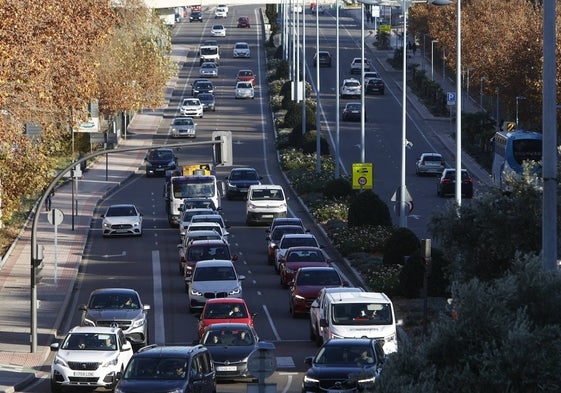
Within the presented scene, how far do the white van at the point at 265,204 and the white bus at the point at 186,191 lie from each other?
147 cm

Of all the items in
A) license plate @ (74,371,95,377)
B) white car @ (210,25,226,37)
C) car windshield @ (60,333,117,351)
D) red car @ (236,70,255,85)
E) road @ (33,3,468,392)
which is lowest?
road @ (33,3,468,392)

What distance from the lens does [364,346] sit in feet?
91.8

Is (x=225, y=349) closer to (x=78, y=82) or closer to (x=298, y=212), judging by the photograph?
(x=78, y=82)

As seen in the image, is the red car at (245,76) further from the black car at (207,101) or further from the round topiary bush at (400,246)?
the round topiary bush at (400,246)

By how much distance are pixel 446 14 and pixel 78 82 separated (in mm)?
64471

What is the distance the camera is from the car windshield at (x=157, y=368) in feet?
86.4

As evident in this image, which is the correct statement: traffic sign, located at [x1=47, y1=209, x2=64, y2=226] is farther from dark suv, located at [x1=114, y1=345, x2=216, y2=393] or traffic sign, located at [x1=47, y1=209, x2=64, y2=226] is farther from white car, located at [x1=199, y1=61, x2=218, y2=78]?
white car, located at [x1=199, y1=61, x2=218, y2=78]

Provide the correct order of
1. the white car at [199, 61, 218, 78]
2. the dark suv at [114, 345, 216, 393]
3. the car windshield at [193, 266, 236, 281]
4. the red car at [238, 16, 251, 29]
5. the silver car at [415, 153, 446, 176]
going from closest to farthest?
the dark suv at [114, 345, 216, 393] → the car windshield at [193, 266, 236, 281] → the silver car at [415, 153, 446, 176] → the white car at [199, 61, 218, 78] → the red car at [238, 16, 251, 29]

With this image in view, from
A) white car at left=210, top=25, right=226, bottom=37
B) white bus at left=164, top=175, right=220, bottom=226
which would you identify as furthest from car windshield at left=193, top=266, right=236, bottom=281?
white car at left=210, top=25, right=226, bottom=37

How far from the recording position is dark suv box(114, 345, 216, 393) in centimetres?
2591

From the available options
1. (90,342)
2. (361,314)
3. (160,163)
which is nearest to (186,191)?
(160,163)

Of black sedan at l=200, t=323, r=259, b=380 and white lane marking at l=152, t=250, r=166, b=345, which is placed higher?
black sedan at l=200, t=323, r=259, b=380

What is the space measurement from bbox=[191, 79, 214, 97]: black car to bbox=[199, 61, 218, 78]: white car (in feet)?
27.4

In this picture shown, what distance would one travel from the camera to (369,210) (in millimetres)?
52812
